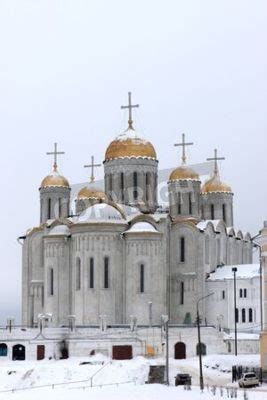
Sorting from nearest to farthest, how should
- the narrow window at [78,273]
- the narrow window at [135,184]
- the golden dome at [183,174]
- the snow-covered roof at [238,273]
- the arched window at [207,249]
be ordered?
the narrow window at [78,273] → the snow-covered roof at [238,273] → the arched window at [207,249] → the narrow window at [135,184] → the golden dome at [183,174]


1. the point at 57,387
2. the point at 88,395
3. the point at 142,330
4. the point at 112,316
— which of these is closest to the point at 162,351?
the point at 142,330

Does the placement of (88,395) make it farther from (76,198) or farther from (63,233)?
(76,198)

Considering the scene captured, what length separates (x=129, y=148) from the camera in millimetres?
77125

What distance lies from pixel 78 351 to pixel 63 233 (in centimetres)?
1147

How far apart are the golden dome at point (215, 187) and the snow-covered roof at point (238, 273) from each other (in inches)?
417

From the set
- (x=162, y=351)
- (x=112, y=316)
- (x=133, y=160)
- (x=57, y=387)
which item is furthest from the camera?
(x=133, y=160)

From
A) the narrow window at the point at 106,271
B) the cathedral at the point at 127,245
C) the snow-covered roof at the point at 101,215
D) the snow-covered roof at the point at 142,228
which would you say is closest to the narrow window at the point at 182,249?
the cathedral at the point at 127,245

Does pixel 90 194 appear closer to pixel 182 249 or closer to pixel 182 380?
pixel 182 249

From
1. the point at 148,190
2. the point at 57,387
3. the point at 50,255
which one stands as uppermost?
the point at 148,190

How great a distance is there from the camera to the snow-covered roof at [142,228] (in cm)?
7088

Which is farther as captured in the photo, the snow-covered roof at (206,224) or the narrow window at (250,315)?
the snow-covered roof at (206,224)

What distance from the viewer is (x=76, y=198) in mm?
82188

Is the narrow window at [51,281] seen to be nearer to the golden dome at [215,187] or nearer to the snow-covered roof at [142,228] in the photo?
the snow-covered roof at [142,228]

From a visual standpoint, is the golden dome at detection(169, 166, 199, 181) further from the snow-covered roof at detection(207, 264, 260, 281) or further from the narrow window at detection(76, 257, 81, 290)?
the narrow window at detection(76, 257, 81, 290)
